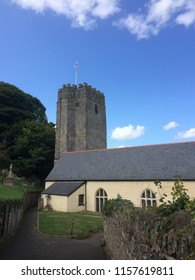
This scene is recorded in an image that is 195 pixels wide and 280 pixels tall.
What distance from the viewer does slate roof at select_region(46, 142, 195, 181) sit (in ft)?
78.8

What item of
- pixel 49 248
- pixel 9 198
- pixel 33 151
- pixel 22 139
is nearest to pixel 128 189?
pixel 9 198

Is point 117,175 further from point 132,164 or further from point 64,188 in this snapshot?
point 64,188

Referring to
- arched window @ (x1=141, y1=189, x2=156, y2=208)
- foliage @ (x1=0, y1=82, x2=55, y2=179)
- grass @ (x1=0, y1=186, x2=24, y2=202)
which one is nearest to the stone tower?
foliage @ (x1=0, y1=82, x2=55, y2=179)

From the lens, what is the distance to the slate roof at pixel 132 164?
24031mm

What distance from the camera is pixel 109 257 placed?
423 inches

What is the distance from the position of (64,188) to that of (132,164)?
352 inches

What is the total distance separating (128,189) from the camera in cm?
2541

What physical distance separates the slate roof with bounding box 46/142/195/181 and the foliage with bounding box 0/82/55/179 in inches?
399

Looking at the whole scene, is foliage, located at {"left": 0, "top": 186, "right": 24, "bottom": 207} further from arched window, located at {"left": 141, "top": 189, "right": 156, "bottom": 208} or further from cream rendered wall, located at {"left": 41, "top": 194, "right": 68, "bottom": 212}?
arched window, located at {"left": 141, "top": 189, "right": 156, "bottom": 208}

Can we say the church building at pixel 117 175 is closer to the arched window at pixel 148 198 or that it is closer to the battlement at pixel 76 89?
the arched window at pixel 148 198

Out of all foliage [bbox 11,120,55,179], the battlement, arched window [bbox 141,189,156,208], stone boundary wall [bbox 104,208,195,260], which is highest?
the battlement
